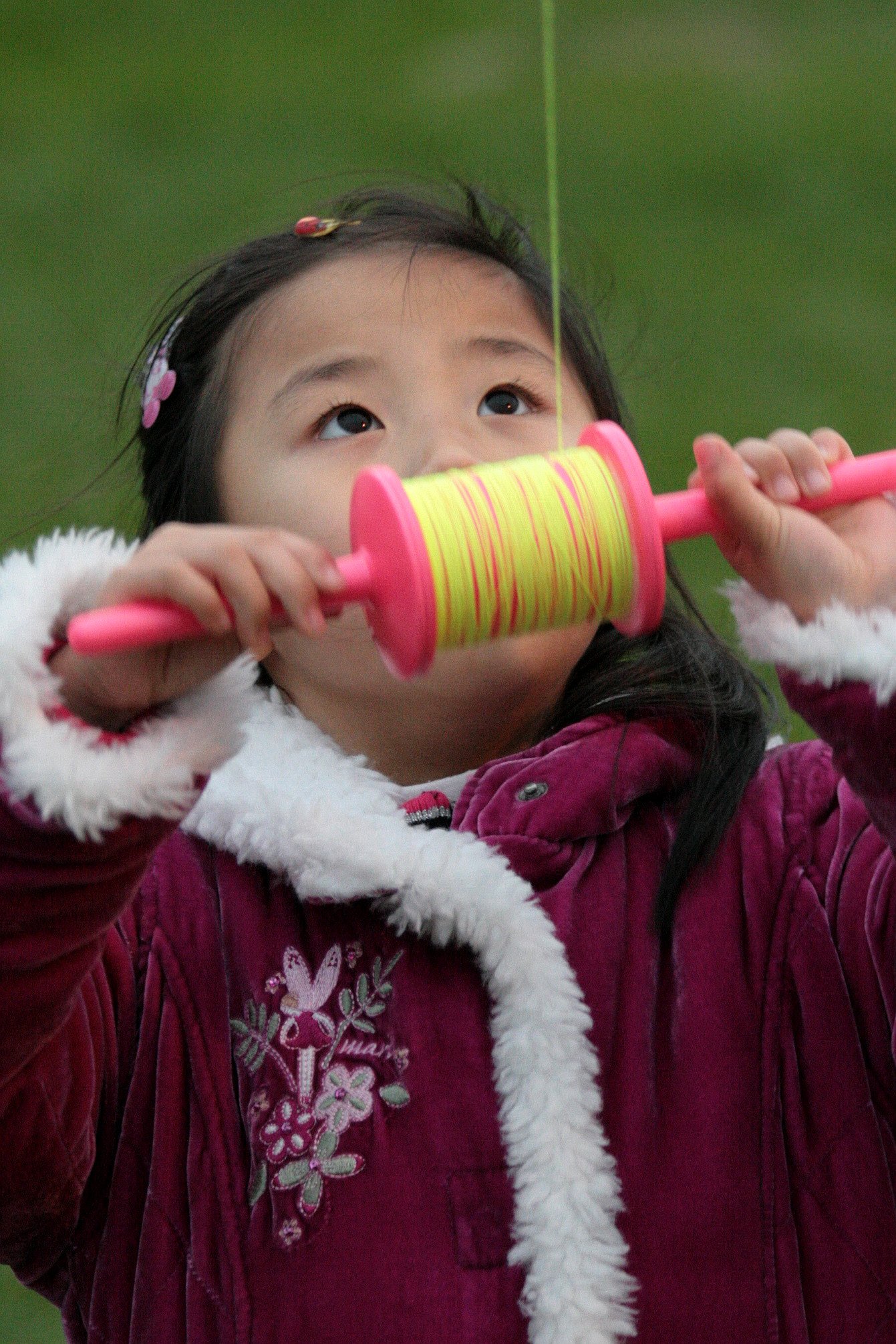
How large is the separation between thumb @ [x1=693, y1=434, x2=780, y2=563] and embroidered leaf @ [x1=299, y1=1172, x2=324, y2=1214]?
18.6 inches

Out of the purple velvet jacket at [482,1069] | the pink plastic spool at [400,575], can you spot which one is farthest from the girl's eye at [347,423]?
the pink plastic spool at [400,575]

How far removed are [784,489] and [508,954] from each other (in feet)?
1.16

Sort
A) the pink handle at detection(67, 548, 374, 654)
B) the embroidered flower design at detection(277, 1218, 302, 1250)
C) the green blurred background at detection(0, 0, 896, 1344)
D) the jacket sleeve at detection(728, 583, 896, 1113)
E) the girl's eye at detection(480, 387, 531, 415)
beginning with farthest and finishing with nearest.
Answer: the green blurred background at detection(0, 0, 896, 1344)
the girl's eye at detection(480, 387, 531, 415)
the embroidered flower design at detection(277, 1218, 302, 1250)
the jacket sleeve at detection(728, 583, 896, 1113)
the pink handle at detection(67, 548, 374, 654)

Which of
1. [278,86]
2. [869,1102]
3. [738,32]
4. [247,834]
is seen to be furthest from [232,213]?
[869,1102]

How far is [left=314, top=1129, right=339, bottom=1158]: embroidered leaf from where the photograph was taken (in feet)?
3.82

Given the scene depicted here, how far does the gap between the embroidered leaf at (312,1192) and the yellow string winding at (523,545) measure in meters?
0.40

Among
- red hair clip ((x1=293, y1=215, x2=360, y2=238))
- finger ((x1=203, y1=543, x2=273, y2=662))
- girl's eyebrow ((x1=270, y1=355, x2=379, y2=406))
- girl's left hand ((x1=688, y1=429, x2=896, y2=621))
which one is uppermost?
red hair clip ((x1=293, y1=215, x2=360, y2=238))

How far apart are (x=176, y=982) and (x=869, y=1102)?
1.49ft

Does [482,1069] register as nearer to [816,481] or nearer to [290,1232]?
[290,1232]

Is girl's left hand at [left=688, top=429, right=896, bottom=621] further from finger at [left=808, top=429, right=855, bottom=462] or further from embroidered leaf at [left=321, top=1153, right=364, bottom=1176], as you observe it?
embroidered leaf at [left=321, top=1153, right=364, bottom=1176]

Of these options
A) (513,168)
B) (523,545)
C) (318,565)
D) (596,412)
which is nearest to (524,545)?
(523,545)

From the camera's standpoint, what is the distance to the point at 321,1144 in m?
1.17

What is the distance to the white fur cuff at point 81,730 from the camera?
0.98m

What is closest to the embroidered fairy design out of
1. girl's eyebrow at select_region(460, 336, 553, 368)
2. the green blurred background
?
girl's eyebrow at select_region(460, 336, 553, 368)
